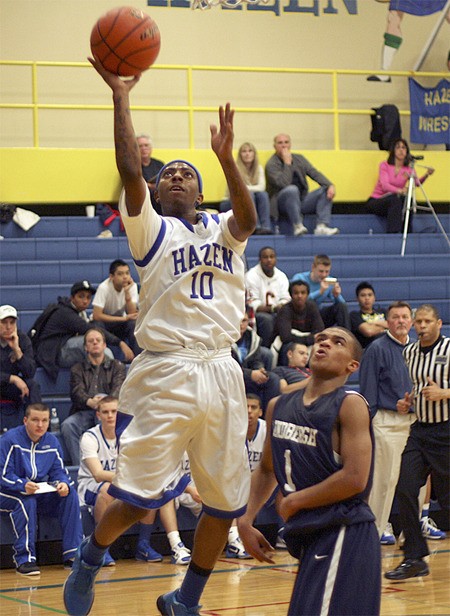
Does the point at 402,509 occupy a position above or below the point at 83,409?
below

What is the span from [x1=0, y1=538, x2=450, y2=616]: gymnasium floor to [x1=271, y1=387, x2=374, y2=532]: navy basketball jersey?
8.19ft

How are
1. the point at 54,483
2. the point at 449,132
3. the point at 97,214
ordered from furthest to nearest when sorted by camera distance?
the point at 449,132
the point at 97,214
the point at 54,483

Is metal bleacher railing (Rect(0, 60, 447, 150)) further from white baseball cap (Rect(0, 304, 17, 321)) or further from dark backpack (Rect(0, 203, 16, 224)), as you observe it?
white baseball cap (Rect(0, 304, 17, 321))

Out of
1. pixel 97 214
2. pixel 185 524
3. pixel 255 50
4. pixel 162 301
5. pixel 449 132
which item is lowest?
pixel 185 524

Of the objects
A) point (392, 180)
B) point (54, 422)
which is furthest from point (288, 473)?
point (392, 180)

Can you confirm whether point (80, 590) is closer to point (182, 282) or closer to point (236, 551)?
point (182, 282)

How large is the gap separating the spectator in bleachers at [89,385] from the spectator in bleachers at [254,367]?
1.17m

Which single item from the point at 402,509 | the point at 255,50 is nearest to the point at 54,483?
the point at 402,509

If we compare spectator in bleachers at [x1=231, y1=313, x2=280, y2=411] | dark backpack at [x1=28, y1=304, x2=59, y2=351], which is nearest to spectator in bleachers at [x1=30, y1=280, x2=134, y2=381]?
dark backpack at [x1=28, y1=304, x2=59, y2=351]

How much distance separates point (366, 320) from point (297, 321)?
3.11 feet

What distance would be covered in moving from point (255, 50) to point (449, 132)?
10.3ft

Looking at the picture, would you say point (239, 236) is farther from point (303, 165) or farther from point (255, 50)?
point (255, 50)

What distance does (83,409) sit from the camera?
973 cm

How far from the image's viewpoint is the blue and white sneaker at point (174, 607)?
5031 millimetres
